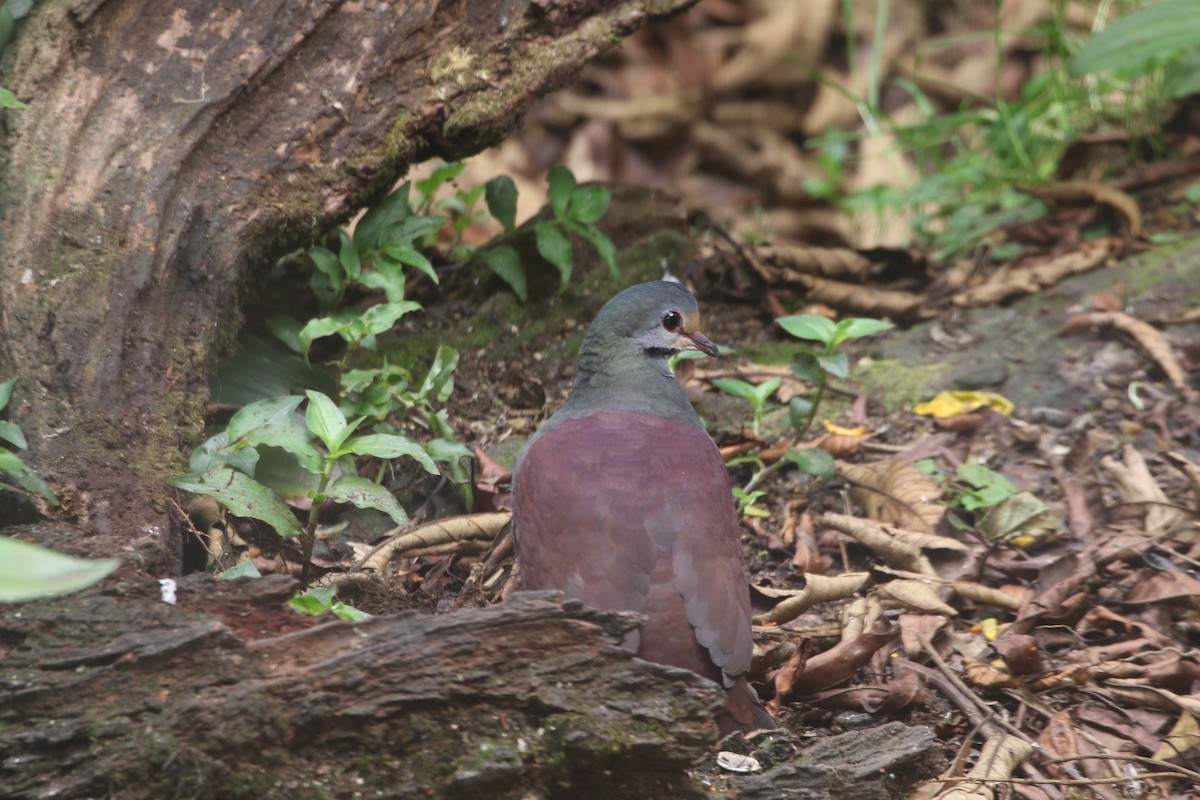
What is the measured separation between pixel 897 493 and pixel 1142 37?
2506 millimetres

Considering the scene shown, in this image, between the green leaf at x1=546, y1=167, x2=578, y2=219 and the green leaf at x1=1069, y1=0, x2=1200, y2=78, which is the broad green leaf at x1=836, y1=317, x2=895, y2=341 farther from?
the green leaf at x1=1069, y1=0, x2=1200, y2=78

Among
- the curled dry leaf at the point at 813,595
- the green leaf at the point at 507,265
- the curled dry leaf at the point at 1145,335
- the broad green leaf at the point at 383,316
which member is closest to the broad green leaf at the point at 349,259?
the broad green leaf at the point at 383,316

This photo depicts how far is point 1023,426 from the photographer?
14.3 ft

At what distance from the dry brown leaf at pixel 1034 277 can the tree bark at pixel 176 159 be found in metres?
2.11

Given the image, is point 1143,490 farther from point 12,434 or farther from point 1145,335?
point 12,434

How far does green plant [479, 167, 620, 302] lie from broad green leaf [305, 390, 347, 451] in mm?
1561

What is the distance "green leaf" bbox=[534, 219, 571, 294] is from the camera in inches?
172

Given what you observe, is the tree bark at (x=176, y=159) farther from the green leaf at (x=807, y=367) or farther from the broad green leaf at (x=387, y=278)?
the green leaf at (x=807, y=367)

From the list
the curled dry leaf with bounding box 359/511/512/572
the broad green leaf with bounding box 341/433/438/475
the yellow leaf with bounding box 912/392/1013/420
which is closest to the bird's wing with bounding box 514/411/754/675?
the broad green leaf with bounding box 341/433/438/475

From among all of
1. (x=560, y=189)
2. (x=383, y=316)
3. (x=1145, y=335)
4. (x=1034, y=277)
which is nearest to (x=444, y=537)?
(x=383, y=316)

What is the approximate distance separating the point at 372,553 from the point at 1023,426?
2.40 meters

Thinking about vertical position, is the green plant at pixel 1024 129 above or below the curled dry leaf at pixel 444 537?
above

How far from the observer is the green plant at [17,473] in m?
2.47

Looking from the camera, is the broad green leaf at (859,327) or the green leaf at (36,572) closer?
the green leaf at (36,572)
